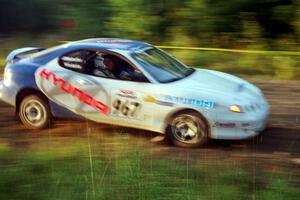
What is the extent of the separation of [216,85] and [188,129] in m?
0.82

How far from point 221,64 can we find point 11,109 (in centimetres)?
665

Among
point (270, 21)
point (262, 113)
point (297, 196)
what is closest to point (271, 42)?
point (270, 21)

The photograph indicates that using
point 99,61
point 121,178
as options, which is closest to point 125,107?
point 99,61

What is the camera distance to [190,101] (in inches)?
293

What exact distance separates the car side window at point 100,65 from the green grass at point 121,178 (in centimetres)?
166

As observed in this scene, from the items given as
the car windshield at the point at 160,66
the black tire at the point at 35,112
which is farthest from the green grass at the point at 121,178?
the black tire at the point at 35,112

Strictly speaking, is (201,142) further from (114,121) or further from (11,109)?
(11,109)

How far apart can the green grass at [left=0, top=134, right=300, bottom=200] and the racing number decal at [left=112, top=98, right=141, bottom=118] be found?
131cm

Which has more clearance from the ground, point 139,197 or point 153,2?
point 139,197

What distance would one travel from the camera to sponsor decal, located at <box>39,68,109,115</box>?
7.88 meters

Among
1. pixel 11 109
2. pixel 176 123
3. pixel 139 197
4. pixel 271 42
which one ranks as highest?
pixel 139 197

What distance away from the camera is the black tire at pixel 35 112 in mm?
8273

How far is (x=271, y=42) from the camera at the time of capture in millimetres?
16719

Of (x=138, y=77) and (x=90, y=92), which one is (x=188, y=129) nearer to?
(x=138, y=77)
